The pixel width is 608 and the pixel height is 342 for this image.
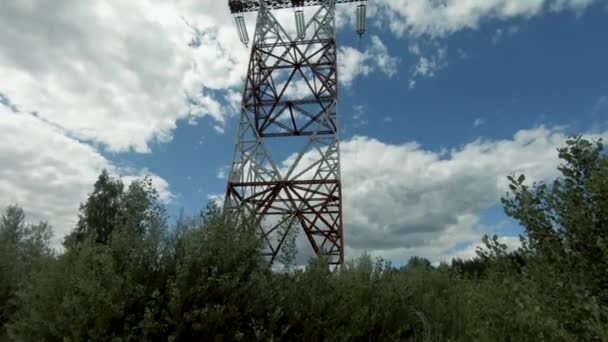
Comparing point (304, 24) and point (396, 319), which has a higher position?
point (304, 24)

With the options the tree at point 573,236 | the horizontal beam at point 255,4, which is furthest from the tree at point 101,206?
the tree at point 573,236

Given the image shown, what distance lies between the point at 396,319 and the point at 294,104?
11.5 m

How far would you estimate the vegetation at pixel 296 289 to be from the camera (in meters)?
2.65

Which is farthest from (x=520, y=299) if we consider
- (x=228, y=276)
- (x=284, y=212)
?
(x=284, y=212)

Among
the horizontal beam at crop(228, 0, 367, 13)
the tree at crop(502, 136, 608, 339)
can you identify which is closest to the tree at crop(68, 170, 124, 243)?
the horizontal beam at crop(228, 0, 367, 13)

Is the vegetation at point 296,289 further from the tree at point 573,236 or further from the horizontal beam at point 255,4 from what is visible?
the horizontal beam at point 255,4

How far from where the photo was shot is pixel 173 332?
4.46 metres

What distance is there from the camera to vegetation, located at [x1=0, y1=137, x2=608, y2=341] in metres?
2.65

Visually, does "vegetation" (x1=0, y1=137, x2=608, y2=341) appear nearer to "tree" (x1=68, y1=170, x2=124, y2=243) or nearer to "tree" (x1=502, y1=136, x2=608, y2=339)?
"tree" (x1=502, y1=136, x2=608, y2=339)

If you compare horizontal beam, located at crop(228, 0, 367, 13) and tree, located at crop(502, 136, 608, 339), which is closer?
tree, located at crop(502, 136, 608, 339)

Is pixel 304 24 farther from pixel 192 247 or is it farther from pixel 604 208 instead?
pixel 604 208

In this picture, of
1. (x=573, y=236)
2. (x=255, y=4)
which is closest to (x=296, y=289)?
(x=573, y=236)

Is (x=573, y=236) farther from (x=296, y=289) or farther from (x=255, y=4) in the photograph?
(x=255, y=4)

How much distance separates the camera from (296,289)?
19.2ft
